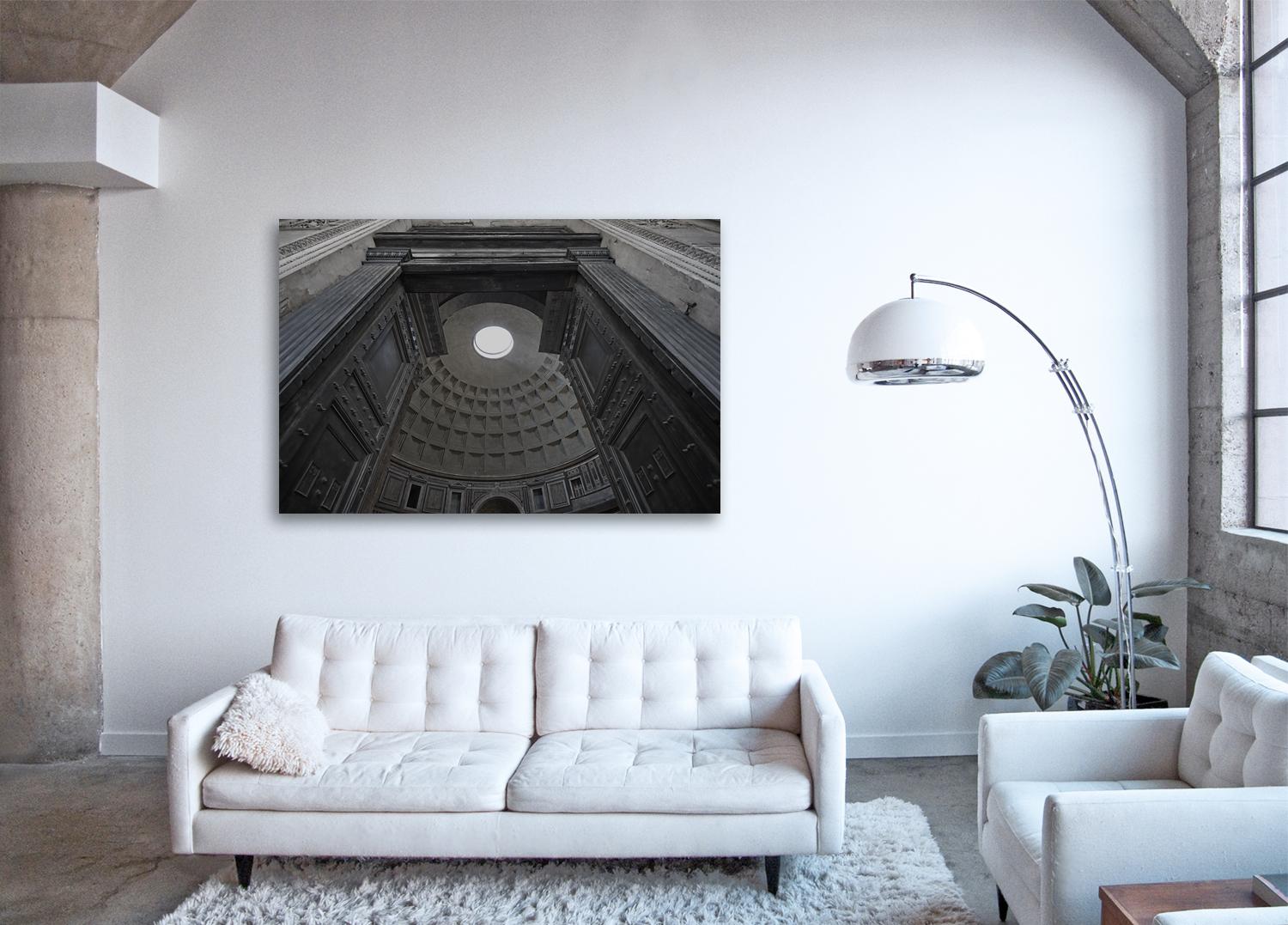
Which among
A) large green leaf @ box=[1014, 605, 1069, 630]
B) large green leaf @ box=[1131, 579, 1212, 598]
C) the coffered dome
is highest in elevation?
the coffered dome

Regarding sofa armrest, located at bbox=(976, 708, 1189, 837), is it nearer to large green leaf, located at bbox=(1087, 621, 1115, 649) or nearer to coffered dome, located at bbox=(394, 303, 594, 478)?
large green leaf, located at bbox=(1087, 621, 1115, 649)

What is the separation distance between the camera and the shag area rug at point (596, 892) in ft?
9.32

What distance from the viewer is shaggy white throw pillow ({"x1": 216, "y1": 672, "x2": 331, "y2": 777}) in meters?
2.97

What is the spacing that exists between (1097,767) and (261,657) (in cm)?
349

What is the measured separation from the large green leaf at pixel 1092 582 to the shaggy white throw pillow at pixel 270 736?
308 centimetres

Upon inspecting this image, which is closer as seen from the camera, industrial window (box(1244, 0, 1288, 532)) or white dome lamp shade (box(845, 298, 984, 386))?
white dome lamp shade (box(845, 298, 984, 386))

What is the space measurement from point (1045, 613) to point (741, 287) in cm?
194

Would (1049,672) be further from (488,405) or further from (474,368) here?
(474,368)

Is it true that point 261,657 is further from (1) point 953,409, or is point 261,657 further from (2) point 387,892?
(1) point 953,409

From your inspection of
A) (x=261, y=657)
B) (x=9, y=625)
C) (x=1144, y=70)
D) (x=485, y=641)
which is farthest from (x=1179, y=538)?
(x=9, y=625)

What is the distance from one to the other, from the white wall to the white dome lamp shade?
1.46m

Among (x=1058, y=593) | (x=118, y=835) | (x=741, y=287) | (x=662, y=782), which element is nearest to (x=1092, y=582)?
(x=1058, y=593)

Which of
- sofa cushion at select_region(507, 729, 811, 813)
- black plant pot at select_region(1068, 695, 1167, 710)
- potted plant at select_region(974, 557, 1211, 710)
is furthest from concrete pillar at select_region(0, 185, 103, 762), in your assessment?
black plant pot at select_region(1068, 695, 1167, 710)

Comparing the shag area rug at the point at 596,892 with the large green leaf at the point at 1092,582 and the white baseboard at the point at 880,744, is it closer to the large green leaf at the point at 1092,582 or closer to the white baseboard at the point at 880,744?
the white baseboard at the point at 880,744
